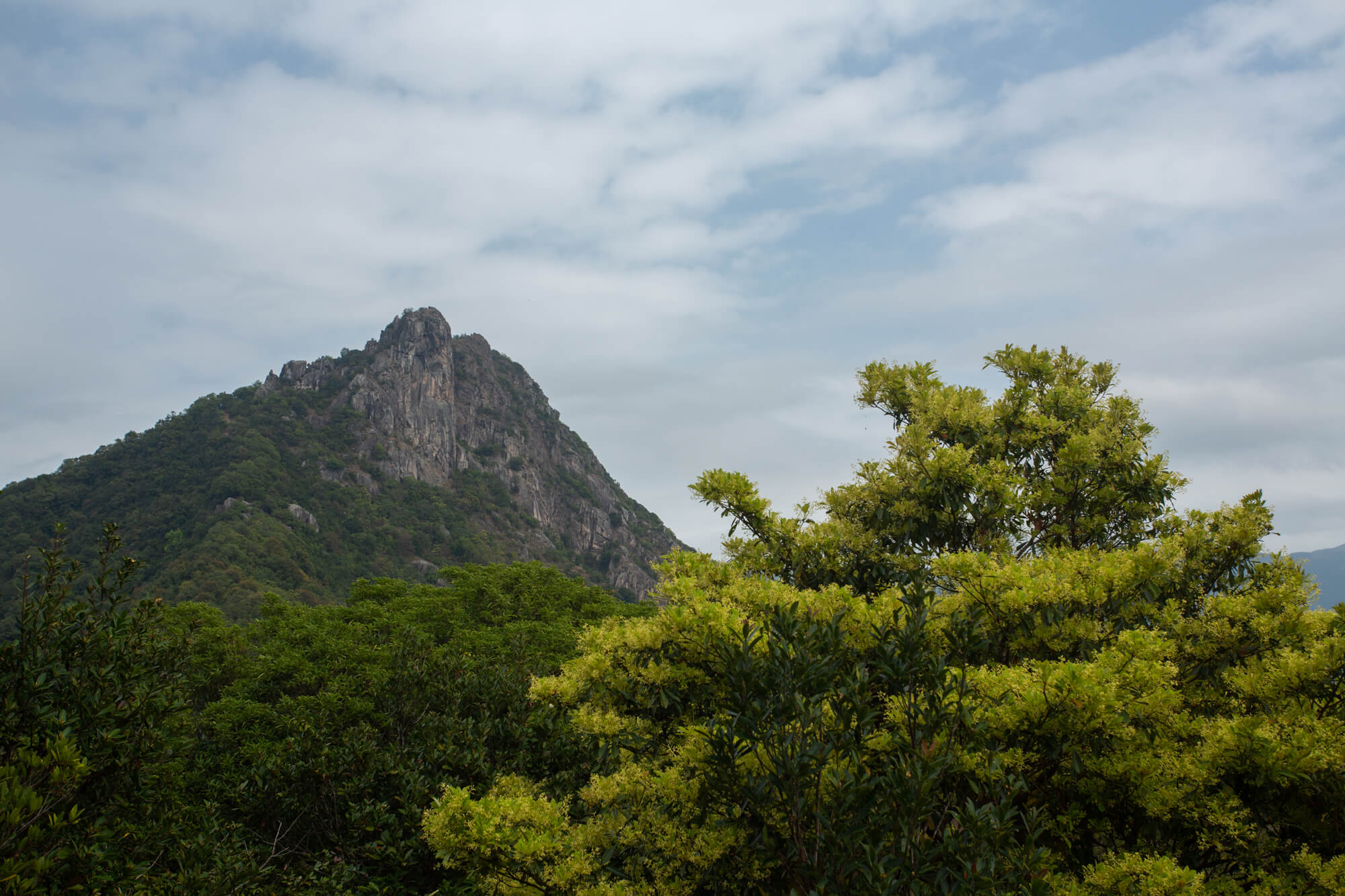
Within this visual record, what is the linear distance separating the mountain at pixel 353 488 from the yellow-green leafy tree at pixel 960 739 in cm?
3409

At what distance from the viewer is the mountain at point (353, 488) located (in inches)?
2366

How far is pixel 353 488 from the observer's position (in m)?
91.0

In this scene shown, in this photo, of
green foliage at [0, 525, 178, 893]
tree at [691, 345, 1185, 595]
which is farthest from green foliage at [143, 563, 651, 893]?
tree at [691, 345, 1185, 595]

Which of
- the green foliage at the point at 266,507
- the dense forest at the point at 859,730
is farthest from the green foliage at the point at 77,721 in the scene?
the green foliage at the point at 266,507

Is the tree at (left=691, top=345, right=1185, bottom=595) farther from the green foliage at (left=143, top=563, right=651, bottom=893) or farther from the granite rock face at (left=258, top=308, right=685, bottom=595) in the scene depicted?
the granite rock face at (left=258, top=308, right=685, bottom=595)

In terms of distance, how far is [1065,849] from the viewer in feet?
17.1

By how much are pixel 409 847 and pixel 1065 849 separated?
6.15m

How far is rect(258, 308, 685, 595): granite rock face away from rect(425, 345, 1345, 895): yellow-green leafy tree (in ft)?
309

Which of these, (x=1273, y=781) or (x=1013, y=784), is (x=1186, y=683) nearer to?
(x=1273, y=781)

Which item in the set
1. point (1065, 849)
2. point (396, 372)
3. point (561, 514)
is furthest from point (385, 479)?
point (1065, 849)

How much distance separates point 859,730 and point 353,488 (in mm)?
95830

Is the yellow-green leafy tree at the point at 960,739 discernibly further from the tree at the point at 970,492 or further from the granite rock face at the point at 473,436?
the granite rock face at the point at 473,436

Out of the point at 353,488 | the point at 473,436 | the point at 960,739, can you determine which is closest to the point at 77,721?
the point at 960,739

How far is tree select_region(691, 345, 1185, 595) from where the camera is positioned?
7719mm
